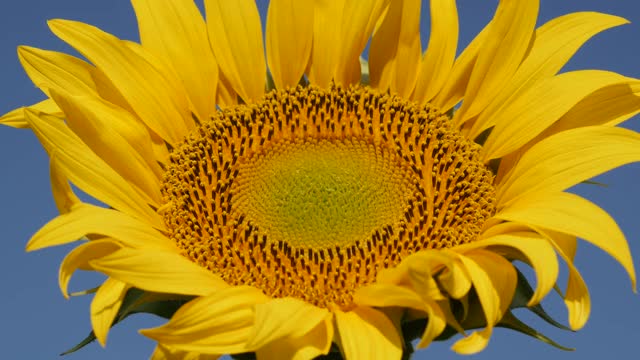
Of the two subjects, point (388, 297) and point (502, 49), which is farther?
point (502, 49)

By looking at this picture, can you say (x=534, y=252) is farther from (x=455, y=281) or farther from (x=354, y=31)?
(x=354, y=31)

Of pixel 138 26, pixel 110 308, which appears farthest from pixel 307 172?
pixel 110 308

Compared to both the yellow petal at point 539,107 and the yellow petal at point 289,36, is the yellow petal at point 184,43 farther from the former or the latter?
the yellow petal at point 539,107

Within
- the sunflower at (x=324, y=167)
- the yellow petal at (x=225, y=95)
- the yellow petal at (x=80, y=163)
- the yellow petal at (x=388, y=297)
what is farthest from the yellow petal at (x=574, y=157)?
the yellow petal at (x=80, y=163)

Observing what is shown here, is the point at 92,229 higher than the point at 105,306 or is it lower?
higher

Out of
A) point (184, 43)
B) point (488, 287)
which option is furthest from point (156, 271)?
point (184, 43)

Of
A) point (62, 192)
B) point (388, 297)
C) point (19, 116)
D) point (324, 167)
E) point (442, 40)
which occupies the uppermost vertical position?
point (19, 116)

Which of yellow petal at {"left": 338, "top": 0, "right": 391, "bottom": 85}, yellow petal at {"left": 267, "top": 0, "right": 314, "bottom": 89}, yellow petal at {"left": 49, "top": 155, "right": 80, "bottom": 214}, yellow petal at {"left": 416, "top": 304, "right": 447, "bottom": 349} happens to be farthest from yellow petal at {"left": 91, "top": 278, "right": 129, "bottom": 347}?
yellow petal at {"left": 338, "top": 0, "right": 391, "bottom": 85}
